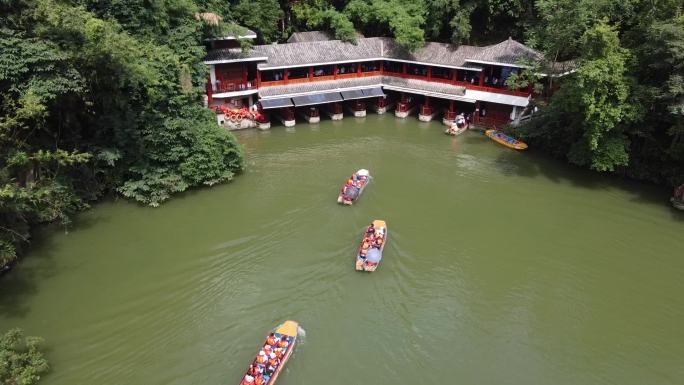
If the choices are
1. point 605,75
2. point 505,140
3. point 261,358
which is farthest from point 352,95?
point 261,358

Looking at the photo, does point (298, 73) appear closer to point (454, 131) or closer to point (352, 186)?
point (454, 131)

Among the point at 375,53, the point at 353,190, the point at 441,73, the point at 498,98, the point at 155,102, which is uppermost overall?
the point at 375,53

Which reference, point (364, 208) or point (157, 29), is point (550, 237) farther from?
point (157, 29)

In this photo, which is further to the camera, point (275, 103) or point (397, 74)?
point (397, 74)

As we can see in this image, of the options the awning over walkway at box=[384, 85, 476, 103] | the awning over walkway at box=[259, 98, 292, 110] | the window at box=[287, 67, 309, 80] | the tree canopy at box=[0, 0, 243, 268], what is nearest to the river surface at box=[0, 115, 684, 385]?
the tree canopy at box=[0, 0, 243, 268]

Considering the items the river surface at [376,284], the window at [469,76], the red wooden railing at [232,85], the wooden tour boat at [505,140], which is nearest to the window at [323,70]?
the red wooden railing at [232,85]

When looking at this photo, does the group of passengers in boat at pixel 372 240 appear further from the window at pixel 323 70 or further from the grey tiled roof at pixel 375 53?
the window at pixel 323 70
